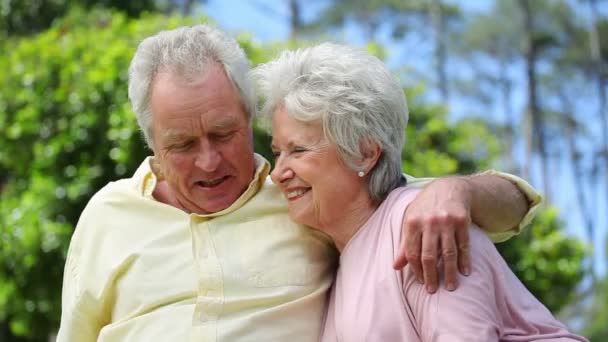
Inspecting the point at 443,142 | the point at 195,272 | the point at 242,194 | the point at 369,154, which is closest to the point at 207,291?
the point at 195,272

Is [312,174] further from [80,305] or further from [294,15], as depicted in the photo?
[294,15]

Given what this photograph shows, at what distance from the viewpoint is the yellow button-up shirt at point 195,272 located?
2496 mm

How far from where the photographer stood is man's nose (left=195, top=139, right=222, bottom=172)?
259 centimetres

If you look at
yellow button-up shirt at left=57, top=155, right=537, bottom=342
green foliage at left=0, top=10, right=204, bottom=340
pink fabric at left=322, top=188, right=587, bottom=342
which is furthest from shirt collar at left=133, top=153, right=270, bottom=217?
green foliage at left=0, top=10, right=204, bottom=340

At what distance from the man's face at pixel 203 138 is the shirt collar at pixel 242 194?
31mm

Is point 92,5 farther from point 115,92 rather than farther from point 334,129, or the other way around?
point 334,129

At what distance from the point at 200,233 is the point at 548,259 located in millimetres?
5625

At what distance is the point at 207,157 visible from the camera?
2.59 metres

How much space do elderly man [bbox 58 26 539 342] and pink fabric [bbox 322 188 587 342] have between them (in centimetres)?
18

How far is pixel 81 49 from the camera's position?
6.63m

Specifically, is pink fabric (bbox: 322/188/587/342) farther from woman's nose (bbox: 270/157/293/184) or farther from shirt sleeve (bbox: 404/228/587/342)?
woman's nose (bbox: 270/157/293/184)

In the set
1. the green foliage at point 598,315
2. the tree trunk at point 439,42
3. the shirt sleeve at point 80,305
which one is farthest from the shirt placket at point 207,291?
the tree trunk at point 439,42

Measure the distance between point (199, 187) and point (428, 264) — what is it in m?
0.83

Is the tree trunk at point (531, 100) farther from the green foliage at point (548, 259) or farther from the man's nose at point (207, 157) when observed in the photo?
the man's nose at point (207, 157)
